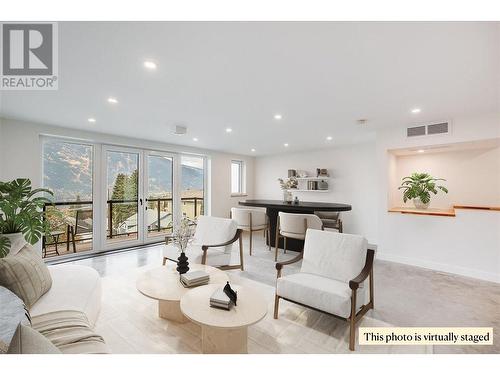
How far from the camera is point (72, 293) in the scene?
6.31 feet

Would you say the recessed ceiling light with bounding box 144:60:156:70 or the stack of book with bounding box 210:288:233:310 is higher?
the recessed ceiling light with bounding box 144:60:156:70

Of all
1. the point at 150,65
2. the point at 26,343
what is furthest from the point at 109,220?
the point at 26,343

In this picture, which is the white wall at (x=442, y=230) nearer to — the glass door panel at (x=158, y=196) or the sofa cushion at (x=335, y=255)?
the sofa cushion at (x=335, y=255)

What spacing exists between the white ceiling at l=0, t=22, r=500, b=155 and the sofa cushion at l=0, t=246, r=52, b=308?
1.63 metres

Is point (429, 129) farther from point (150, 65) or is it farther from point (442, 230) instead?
point (150, 65)

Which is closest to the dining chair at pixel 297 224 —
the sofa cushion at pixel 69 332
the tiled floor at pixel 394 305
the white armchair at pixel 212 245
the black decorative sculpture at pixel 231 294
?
the tiled floor at pixel 394 305

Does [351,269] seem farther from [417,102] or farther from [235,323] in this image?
[417,102]

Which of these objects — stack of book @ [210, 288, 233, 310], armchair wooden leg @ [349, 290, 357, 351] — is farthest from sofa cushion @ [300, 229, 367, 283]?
stack of book @ [210, 288, 233, 310]

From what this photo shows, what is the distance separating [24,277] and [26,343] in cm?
105

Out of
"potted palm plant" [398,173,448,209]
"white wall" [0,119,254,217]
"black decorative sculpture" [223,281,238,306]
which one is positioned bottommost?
"black decorative sculpture" [223,281,238,306]

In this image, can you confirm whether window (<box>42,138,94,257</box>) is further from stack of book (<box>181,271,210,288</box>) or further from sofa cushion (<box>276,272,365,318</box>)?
sofa cushion (<box>276,272,365,318</box>)

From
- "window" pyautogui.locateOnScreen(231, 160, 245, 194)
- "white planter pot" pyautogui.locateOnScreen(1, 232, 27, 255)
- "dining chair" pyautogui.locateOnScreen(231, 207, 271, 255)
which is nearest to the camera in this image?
"white planter pot" pyautogui.locateOnScreen(1, 232, 27, 255)

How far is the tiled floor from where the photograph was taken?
194 cm
